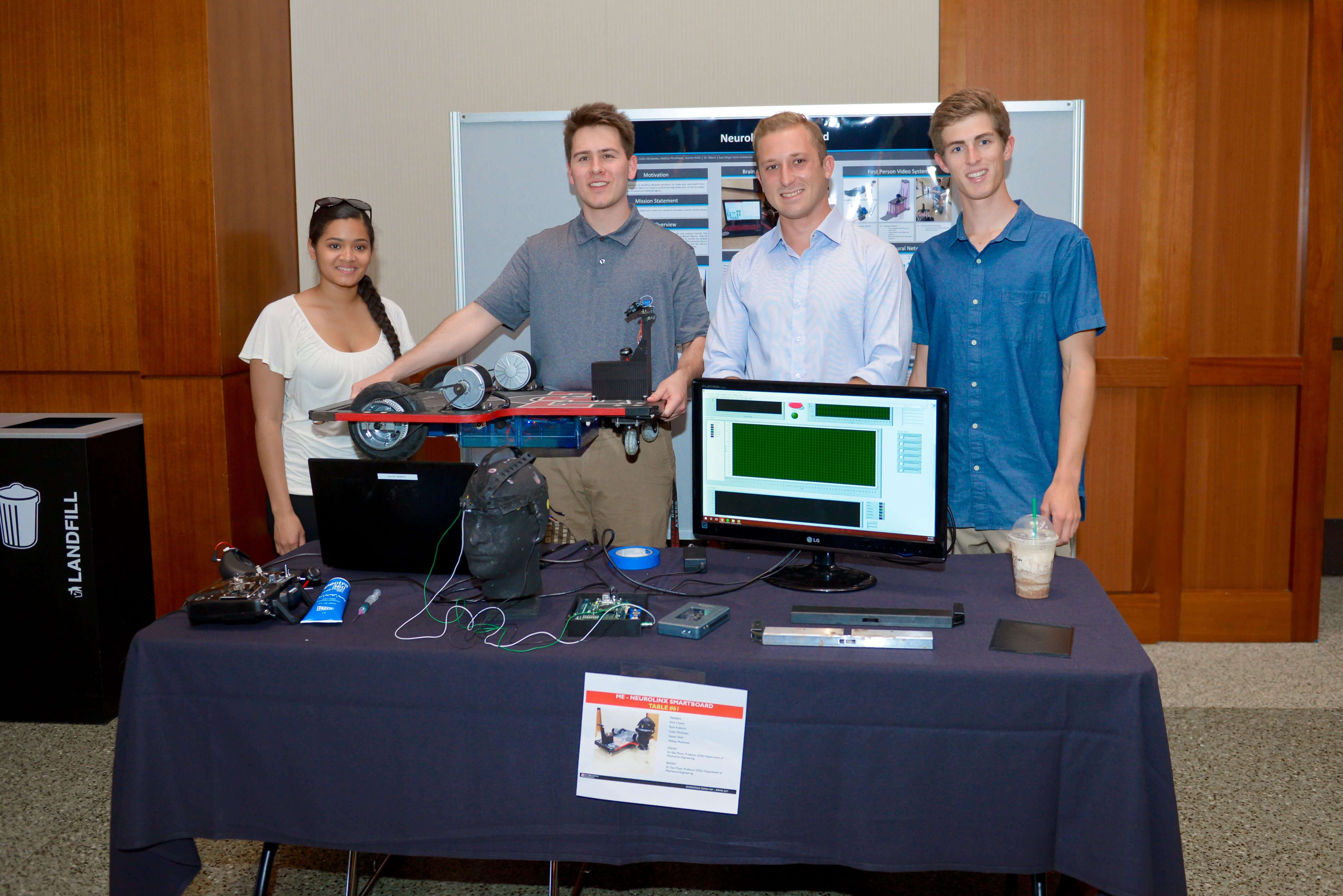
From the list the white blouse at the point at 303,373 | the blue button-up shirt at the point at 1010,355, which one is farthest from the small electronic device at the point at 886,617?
the white blouse at the point at 303,373

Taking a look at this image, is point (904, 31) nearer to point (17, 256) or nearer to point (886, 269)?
point (886, 269)

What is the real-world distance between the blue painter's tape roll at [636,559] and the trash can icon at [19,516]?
2.06 meters

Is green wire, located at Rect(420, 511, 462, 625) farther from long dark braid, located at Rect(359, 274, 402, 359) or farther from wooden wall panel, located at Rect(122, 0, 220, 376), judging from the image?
wooden wall panel, located at Rect(122, 0, 220, 376)

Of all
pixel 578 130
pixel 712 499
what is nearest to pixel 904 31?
pixel 578 130

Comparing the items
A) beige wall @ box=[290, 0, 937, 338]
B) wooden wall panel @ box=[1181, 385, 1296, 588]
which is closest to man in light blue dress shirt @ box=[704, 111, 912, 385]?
beige wall @ box=[290, 0, 937, 338]

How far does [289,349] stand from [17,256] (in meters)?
1.50

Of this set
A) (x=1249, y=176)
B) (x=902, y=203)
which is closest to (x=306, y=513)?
(x=902, y=203)

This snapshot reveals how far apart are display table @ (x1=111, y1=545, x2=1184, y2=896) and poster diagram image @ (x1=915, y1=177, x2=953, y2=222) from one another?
2.05 metres

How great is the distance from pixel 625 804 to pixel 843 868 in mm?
921

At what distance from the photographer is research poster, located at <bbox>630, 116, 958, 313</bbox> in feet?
11.5

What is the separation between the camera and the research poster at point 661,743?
1.61 m

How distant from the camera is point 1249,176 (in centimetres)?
377

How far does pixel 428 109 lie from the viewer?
376cm

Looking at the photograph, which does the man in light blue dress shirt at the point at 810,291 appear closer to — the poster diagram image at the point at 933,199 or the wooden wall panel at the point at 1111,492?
the poster diagram image at the point at 933,199
